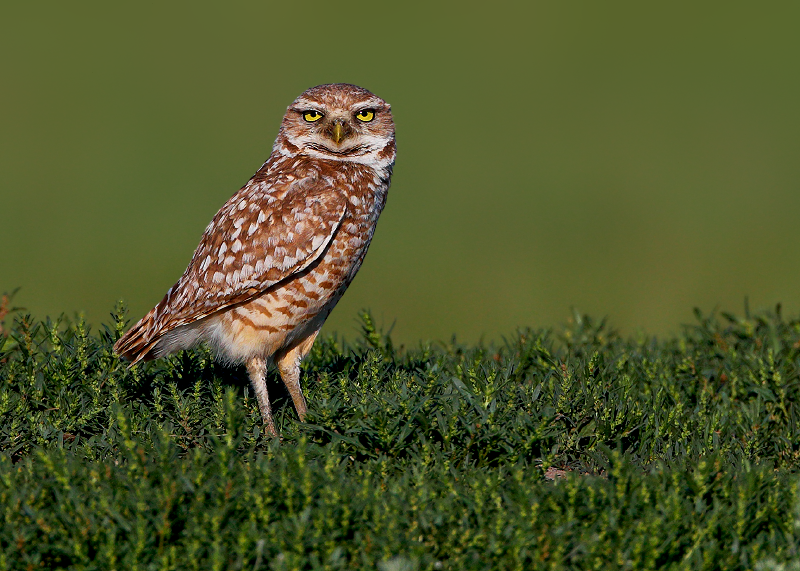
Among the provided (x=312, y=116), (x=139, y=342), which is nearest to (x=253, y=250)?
(x=139, y=342)

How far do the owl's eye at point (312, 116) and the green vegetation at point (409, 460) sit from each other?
1.51 metres

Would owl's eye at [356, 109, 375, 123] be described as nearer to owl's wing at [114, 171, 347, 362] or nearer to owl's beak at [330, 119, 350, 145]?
owl's beak at [330, 119, 350, 145]

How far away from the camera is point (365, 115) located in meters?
6.19

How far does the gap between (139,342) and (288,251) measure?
3.47ft

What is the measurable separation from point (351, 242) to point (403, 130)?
54.6 feet

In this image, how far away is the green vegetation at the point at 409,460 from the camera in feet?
12.8

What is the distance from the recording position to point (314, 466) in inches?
177

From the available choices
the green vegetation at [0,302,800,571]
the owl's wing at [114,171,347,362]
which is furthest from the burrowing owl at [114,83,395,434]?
the green vegetation at [0,302,800,571]

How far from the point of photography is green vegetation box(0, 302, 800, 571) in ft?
12.8

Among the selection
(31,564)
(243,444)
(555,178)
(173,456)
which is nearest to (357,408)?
(243,444)

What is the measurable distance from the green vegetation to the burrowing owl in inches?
12.4

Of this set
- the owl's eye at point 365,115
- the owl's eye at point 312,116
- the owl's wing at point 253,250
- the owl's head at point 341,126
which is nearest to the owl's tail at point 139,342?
the owl's wing at point 253,250

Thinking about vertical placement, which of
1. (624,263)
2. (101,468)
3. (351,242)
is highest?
(351,242)

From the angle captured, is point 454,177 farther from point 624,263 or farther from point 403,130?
point 624,263
